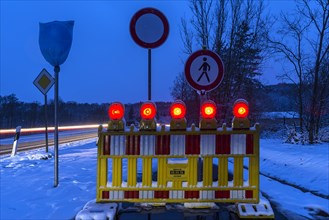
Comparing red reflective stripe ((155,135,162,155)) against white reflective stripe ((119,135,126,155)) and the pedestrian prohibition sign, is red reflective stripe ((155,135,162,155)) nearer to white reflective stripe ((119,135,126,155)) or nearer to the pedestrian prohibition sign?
white reflective stripe ((119,135,126,155))

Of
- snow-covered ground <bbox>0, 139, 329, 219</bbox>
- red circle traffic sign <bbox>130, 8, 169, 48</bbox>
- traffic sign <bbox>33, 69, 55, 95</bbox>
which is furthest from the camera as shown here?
traffic sign <bbox>33, 69, 55, 95</bbox>

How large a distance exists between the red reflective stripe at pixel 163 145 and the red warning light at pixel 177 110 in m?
0.28

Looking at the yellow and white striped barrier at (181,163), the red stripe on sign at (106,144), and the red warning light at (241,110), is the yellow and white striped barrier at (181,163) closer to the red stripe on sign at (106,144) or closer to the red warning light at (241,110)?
the red stripe on sign at (106,144)

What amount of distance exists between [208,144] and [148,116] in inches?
33.1

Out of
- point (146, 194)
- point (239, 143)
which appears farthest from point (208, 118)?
point (146, 194)

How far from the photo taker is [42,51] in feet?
25.6

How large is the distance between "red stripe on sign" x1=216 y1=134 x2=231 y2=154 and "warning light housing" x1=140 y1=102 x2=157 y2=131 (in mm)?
839

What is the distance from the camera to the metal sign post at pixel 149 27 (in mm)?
5223

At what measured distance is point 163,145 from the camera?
14.4 ft

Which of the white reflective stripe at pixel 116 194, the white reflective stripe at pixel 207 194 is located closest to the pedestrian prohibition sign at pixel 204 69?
the white reflective stripe at pixel 207 194

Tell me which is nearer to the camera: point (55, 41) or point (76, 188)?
point (76, 188)

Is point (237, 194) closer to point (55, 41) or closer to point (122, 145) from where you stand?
point (122, 145)

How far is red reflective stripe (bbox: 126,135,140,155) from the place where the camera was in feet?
14.4

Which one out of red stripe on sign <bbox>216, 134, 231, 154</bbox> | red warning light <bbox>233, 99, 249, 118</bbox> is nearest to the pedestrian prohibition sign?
red warning light <bbox>233, 99, 249, 118</bbox>
